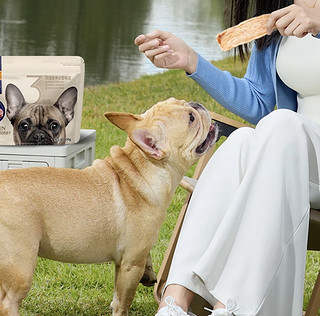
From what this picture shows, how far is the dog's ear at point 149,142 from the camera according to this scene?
2213 mm

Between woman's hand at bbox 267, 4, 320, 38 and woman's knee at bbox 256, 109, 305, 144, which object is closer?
woman's knee at bbox 256, 109, 305, 144

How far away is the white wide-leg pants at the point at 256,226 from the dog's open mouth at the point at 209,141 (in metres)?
0.20

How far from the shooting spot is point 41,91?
9.48ft

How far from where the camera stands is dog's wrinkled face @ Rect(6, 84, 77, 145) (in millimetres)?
2895

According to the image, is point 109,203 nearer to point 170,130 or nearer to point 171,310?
point 170,130

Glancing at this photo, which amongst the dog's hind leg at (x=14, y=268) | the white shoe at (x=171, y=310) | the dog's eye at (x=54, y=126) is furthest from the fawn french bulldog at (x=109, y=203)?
the dog's eye at (x=54, y=126)

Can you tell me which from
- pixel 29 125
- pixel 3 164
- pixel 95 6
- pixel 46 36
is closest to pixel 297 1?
pixel 29 125

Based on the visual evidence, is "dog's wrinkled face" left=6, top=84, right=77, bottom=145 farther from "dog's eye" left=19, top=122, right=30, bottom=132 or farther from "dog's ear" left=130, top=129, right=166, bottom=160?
"dog's ear" left=130, top=129, right=166, bottom=160

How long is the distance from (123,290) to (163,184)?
354 millimetres

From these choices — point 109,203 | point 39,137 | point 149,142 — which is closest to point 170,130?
point 149,142

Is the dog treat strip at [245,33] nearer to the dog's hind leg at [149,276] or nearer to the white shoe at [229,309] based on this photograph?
the dog's hind leg at [149,276]

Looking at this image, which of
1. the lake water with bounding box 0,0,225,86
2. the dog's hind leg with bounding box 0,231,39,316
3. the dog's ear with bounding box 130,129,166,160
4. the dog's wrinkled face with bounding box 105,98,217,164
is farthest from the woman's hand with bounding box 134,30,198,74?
the lake water with bounding box 0,0,225,86

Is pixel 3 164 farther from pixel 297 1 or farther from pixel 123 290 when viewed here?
pixel 297 1

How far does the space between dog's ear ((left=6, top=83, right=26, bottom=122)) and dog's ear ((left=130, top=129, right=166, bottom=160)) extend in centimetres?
84
